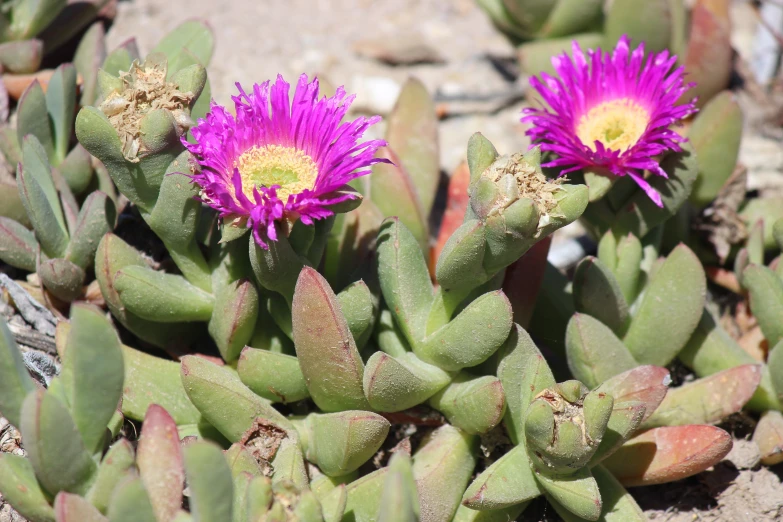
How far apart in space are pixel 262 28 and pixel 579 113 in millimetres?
1447

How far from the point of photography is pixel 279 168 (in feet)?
4.94

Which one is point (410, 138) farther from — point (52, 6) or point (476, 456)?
point (52, 6)

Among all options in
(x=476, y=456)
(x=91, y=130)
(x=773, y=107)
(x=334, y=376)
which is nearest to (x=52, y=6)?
(x=91, y=130)

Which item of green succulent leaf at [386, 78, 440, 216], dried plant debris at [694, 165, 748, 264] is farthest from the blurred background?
green succulent leaf at [386, 78, 440, 216]

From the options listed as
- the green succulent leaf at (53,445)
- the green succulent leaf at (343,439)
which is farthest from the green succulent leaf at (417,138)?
the green succulent leaf at (53,445)

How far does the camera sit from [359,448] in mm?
1380

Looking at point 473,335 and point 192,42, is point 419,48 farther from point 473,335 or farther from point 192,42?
point 473,335

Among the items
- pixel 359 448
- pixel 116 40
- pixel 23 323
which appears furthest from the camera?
pixel 116 40

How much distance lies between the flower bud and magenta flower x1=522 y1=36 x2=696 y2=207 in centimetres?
51

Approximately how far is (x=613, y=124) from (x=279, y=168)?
0.81m

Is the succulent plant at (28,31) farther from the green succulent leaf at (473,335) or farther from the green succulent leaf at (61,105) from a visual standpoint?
the green succulent leaf at (473,335)

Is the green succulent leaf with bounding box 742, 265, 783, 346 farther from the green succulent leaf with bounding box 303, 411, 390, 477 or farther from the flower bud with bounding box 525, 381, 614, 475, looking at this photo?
the green succulent leaf with bounding box 303, 411, 390, 477

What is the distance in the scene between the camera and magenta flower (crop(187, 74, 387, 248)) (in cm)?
136

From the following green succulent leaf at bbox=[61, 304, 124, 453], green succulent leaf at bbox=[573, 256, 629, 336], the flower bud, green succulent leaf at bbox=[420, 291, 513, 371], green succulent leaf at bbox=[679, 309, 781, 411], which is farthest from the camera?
green succulent leaf at bbox=[679, 309, 781, 411]
